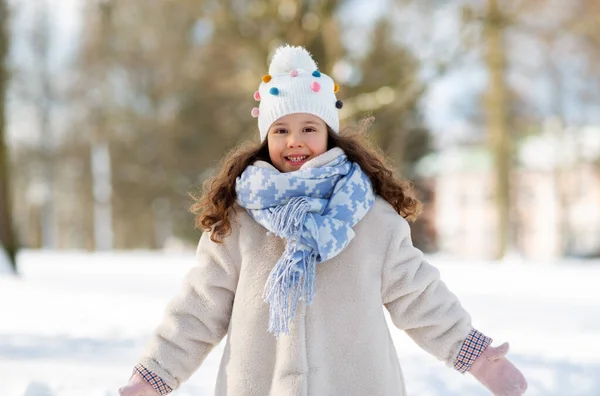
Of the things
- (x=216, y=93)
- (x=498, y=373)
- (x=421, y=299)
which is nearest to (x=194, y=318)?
(x=421, y=299)

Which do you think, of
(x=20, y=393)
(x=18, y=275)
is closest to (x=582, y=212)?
(x=18, y=275)

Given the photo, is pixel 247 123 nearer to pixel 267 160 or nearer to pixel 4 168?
pixel 4 168

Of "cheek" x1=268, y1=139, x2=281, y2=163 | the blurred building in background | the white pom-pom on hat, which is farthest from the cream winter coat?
the blurred building in background

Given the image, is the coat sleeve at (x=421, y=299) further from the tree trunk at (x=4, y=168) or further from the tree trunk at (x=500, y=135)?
the tree trunk at (x=500, y=135)

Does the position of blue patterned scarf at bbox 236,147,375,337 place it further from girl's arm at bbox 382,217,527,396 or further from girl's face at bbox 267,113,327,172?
girl's arm at bbox 382,217,527,396

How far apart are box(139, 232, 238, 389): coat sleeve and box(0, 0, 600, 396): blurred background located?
1.28 m

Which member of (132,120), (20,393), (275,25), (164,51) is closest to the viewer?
(20,393)

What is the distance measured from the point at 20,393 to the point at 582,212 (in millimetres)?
44043

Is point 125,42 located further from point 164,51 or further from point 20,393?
point 20,393

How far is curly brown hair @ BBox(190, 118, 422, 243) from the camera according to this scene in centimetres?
254

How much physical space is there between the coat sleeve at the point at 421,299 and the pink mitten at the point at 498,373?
0.08 meters

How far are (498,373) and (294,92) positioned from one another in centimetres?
115

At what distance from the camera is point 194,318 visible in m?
2.52

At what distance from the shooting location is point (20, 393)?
12.4 feet
